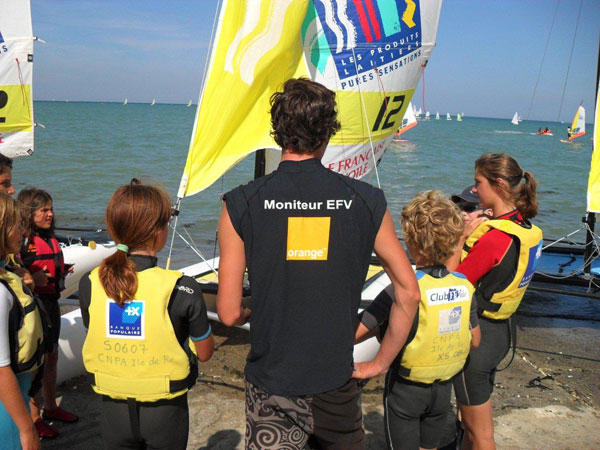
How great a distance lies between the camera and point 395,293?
76.0 inches

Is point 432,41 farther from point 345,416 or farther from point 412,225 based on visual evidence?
point 345,416

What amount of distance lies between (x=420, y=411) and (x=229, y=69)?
2979mm

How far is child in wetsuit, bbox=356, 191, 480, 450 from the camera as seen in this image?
228cm

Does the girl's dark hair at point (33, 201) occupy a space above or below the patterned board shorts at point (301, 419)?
above

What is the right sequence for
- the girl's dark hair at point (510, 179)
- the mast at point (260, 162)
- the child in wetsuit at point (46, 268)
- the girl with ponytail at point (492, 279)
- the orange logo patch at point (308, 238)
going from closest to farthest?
the orange logo patch at point (308, 238) < the girl with ponytail at point (492, 279) < the girl's dark hair at point (510, 179) < the child in wetsuit at point (46, 268) < the mast at point (260, 162)

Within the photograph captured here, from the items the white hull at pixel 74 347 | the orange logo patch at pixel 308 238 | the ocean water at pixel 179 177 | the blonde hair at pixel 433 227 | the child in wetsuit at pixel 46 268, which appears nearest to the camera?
the orange logo patch at pixel 308 238

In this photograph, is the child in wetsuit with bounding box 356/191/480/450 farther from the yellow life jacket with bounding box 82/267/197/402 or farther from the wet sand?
the wet sand

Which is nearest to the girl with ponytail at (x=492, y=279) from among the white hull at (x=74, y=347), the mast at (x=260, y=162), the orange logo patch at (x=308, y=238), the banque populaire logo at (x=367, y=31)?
the orange logo patch at (x=308, y=238)

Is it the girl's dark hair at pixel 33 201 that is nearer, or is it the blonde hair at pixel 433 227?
the blonde hair at pixel 433 227

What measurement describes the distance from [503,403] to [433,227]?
95.6 inches

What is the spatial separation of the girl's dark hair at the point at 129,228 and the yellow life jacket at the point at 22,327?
320mm

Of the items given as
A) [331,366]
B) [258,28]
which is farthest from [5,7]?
[331,366]

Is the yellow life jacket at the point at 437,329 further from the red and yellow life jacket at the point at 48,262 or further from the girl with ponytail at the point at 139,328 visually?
the red and yellow life jacket at the point at 48,262

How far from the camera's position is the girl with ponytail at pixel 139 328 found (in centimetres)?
195
